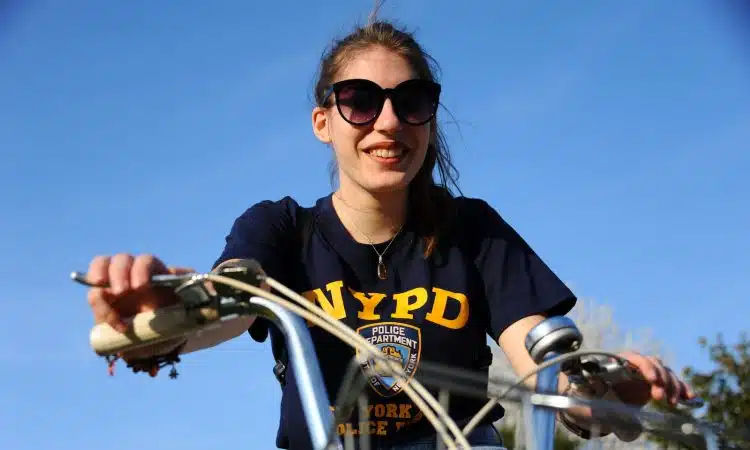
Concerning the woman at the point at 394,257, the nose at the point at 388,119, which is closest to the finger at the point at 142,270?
the woman at the point at 394,257

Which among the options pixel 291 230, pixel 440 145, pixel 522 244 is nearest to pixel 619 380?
pixel 522 244

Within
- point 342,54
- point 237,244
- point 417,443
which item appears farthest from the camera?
point 342,54

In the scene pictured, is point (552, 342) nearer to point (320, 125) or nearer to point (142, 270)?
point (142, 270)

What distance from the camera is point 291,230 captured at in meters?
3.21

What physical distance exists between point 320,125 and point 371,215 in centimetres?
Answer: 48

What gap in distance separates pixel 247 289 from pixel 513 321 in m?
1.31

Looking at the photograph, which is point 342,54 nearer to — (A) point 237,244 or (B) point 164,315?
(A) point 237,244

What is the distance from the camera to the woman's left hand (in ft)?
6.49

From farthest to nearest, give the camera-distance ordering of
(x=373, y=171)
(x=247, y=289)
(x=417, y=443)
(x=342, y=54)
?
(x=342, y=54) → (x=373, y=171) → (x=417, y=443) → (x=247, y=289)

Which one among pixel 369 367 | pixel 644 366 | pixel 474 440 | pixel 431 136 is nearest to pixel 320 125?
pixel 431 136

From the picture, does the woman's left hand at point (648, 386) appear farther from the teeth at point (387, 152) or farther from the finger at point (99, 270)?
the teeth at point (387, 152)

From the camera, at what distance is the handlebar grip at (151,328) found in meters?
1.95

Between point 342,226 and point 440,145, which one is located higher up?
point 440,145

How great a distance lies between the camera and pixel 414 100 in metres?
3.02
